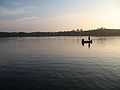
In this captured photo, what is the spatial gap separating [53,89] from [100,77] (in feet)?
24.2

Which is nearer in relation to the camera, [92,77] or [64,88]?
[64,88]

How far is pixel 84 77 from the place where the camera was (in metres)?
24.5

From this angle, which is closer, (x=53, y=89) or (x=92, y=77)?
(x=53, y=89)

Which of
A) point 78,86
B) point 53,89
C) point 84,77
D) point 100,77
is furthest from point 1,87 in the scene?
point 100,77

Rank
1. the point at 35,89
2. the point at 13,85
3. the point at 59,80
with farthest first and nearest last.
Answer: the point at 59,80 < the point at 13,85 < the point at 35,89

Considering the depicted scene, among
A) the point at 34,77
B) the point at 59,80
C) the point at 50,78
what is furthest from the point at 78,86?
the point at 34,77

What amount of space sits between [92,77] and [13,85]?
9.25m

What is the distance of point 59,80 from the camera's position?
22.9 metres

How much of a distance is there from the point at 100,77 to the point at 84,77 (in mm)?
1879

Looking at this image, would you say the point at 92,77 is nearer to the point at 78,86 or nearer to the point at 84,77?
the point at 84,77

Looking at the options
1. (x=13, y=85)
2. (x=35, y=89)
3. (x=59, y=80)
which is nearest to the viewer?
(x=35, y=89)

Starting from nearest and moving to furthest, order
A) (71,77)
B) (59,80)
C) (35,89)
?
(35,89) → (59,80) → (71,77)

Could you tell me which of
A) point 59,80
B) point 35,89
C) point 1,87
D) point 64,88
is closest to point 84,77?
point 59,80

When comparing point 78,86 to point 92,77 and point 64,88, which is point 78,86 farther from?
point 92,77
